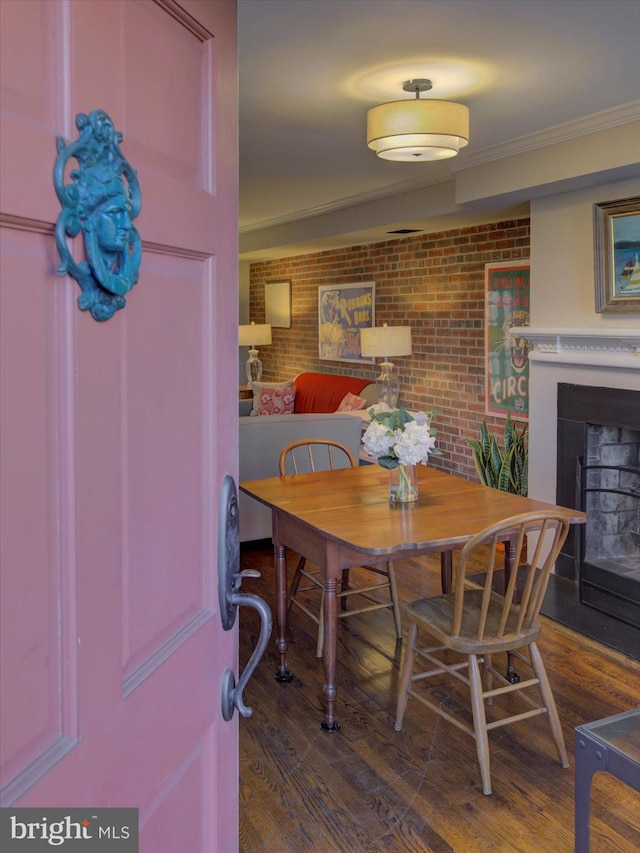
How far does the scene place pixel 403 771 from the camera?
2547mm

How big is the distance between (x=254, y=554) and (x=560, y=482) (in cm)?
190

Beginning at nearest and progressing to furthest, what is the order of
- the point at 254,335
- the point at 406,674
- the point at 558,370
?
the point at 406,674 → the point at 558,370 → the point at 254,335

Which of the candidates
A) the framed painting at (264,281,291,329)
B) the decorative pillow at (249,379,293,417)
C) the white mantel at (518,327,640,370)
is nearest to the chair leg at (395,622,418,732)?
the white mantel at (518,327,640,370)

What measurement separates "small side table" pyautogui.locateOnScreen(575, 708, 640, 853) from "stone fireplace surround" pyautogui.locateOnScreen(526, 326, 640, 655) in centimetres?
193

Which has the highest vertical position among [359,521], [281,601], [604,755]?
[359,521]

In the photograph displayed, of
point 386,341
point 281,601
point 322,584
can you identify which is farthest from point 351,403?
point 281,601

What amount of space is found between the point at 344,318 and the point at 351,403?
40.9 inches

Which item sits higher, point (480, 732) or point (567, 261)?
point (567, 261)

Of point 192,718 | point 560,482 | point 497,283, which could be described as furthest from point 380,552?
point 497,283

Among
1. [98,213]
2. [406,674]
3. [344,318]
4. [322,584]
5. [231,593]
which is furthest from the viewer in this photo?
[344,318]

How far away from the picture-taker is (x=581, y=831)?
1744 mm

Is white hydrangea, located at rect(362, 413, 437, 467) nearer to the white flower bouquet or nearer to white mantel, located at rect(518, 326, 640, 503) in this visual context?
the white flower bouquet

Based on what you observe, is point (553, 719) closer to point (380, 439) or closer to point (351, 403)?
point (380, 439)

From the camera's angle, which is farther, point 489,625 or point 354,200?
point 354,200
